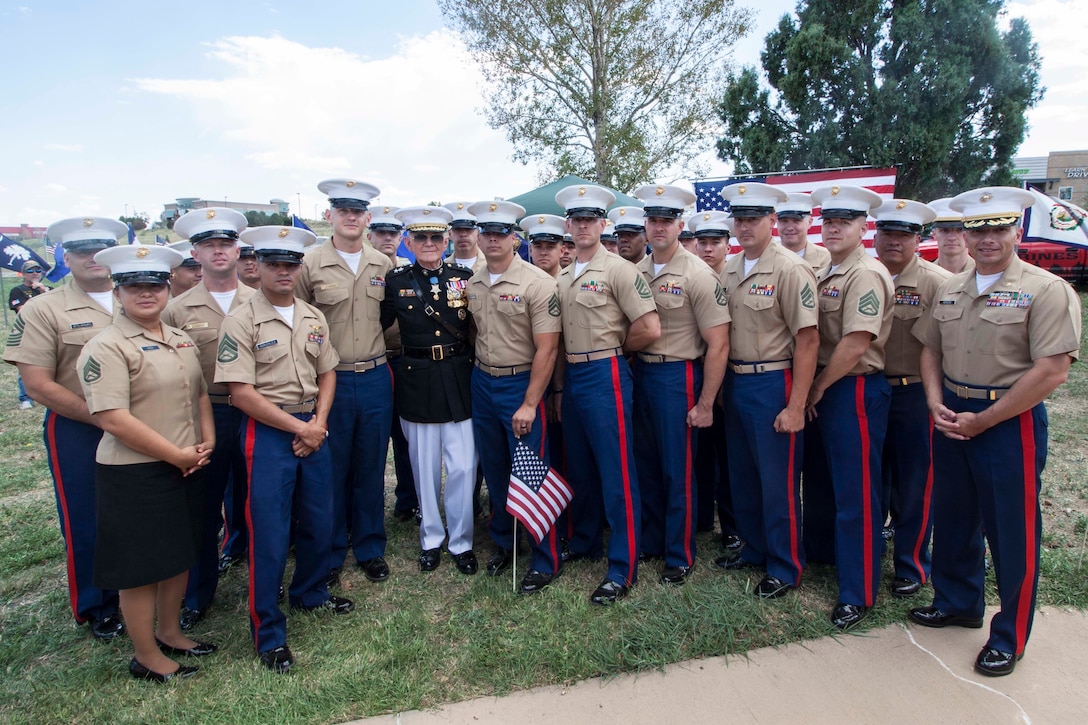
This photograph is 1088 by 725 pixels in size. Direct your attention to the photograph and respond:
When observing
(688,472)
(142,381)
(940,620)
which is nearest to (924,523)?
(940,620)

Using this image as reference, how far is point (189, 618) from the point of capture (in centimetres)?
353

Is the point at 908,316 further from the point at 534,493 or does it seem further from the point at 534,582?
the point at 534,582

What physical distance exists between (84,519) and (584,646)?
2581mm

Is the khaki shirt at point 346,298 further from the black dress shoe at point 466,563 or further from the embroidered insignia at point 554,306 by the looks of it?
the black dress shoe at point 466,563

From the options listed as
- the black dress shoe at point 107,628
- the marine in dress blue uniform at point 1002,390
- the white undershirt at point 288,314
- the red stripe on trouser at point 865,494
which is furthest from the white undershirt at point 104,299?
the marine in dress blue uniform at point 1002,390

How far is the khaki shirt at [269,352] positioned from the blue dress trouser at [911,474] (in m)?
3.08

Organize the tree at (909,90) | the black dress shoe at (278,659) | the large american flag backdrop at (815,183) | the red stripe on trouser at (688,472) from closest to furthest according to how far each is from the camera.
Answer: the black dress shoe at (278,659) < the red stripe on trouser at (688,472) < the large american flag backdrop at (815,183) < the tree at (909,90)

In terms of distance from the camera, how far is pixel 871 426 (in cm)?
338

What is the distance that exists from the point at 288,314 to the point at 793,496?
279 centimetres

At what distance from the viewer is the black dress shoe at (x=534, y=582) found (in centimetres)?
373

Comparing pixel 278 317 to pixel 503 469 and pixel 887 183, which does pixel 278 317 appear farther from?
pixel 887 183

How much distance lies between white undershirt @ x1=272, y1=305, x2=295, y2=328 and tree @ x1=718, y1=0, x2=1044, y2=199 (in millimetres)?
16916

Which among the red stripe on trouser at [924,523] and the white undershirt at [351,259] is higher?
the white undershirt at [351,259]

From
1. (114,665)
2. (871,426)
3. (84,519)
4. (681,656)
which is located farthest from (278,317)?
(871,426)
